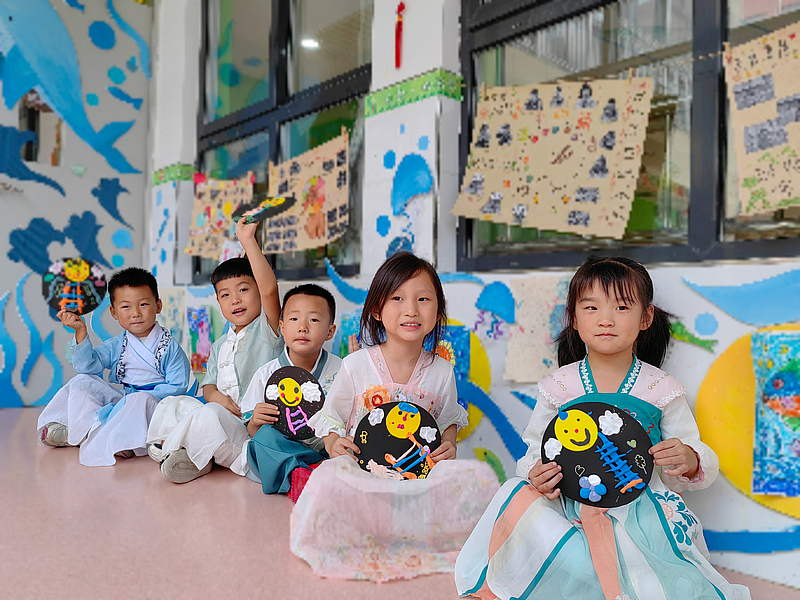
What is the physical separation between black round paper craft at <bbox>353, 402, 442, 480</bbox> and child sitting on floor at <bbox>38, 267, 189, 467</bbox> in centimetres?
145

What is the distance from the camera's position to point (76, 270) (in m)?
3.35

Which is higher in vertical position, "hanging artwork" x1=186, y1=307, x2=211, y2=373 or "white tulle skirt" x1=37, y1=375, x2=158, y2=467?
"hanging artwork" x1=186, y1=307, x2=211, y2=373

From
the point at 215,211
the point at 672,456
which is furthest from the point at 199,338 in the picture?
the point at 672,456

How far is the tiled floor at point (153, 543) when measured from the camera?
1.44 meters

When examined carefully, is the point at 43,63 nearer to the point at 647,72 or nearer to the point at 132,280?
the point at 132,280

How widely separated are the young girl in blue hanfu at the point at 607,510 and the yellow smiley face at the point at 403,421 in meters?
0.30

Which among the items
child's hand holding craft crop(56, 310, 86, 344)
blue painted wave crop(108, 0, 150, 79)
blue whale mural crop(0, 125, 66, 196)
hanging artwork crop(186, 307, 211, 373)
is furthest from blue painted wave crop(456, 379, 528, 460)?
blue painted wave crop(108, 0, 150, 79)

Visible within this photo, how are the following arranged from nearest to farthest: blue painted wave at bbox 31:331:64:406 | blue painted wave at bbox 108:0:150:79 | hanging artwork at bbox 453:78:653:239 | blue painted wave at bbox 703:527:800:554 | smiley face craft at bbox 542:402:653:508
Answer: smiley face craft at bbox 542:402:653:508
blue painted wave at bbox 703:527:800:554
hanging artwork at bbox 453:78:653:239
blue painted wave at bbox 31:331:64:406
blue painted wave at bbox 108:0:150:79

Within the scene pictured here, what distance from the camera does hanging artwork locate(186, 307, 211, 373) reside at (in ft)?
12.8

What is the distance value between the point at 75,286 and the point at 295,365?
1534 mm

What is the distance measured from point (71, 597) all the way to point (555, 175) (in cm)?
178

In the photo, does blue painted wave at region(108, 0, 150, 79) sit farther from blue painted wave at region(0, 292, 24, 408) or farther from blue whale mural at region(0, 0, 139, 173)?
blue painted wave at region(0, 292, 24, 408)

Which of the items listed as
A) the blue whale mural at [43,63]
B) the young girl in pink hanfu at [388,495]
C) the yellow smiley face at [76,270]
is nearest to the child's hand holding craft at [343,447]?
the young girl in pink hanfu at [388,495]

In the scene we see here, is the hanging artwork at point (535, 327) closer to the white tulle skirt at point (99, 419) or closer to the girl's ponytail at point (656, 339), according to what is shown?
the girl's ponytail at point (656, 339)
